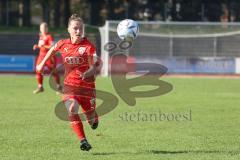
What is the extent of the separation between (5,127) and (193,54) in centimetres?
1978

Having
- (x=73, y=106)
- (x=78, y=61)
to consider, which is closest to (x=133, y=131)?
(x=73, y=106)

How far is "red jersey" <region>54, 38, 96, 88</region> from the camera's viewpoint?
9.30m

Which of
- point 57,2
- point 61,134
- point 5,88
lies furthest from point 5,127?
point 57,2

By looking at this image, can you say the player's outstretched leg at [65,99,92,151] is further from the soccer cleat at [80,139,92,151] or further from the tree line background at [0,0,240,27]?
the tree line background at [0,0,240,27]

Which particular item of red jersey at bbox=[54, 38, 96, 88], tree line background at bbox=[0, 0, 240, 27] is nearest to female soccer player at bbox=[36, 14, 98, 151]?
red jersey at bbox=[54, 38, 96, 88]

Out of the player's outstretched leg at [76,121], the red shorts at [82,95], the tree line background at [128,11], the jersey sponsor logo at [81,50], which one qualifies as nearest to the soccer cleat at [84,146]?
the player's outstretched leg at [76,121]

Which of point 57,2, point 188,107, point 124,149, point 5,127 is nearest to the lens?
point 124,149

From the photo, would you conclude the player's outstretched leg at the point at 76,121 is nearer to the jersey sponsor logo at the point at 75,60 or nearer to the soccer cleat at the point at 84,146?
the soccer cleat at the point at 84,146

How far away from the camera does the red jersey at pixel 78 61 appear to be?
9305 mm

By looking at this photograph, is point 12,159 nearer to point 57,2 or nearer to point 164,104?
point 164,104

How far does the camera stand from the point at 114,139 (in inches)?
408

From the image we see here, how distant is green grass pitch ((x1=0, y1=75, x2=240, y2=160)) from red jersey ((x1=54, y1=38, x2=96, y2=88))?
1.00 meters

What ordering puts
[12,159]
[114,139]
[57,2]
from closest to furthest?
[12,159]
[114,139]
[57,2]

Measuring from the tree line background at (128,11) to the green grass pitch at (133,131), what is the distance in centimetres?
2418
